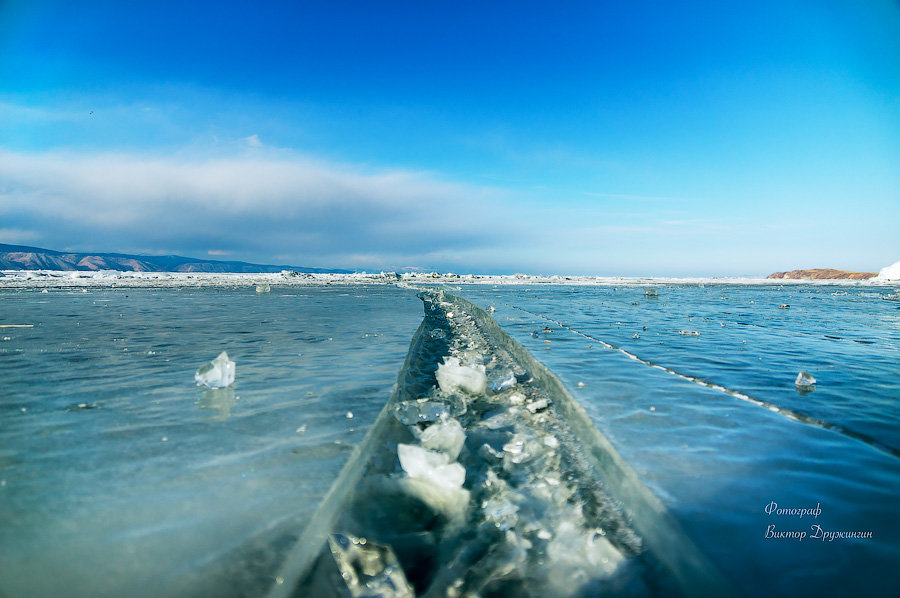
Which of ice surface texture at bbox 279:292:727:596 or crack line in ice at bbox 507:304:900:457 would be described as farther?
crack line in ice at bbox 507:304:900:457

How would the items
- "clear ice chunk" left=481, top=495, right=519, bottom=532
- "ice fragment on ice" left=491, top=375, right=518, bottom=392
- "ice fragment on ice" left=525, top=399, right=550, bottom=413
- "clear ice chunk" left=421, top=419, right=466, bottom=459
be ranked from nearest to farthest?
1. "clear ice chunk" left=481, top=495, right=519, bottom=532
2. "clear ice chunk" left=421, top=419, right=466, bottom=459
3. "ice fragment on ice" left=525, top=399, right=550, bottom=413
4. "ice fragment on ice" left=491, top=375, right=518, bottom=392

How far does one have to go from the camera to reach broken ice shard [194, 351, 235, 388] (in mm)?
3995

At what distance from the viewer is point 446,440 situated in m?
2.87

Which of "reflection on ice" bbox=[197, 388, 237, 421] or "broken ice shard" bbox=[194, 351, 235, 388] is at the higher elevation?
"broken ice shard" bbox=[194, 351, 235, 388]

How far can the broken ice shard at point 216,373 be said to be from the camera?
399cm

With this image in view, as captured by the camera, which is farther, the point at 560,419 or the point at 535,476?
the point at 560,419

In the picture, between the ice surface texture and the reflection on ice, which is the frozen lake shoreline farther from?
the ice surface texture

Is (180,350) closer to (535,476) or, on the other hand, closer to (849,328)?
(535,476)

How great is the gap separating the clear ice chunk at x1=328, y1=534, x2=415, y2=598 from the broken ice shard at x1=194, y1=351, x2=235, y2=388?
2.79 metres

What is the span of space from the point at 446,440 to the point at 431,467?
1.61 feet

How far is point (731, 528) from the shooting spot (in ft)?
6.41

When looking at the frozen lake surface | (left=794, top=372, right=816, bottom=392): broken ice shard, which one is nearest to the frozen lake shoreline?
the frozen lake surface

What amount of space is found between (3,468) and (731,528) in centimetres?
385

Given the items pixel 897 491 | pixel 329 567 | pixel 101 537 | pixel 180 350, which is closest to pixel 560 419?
pixel 897 491
